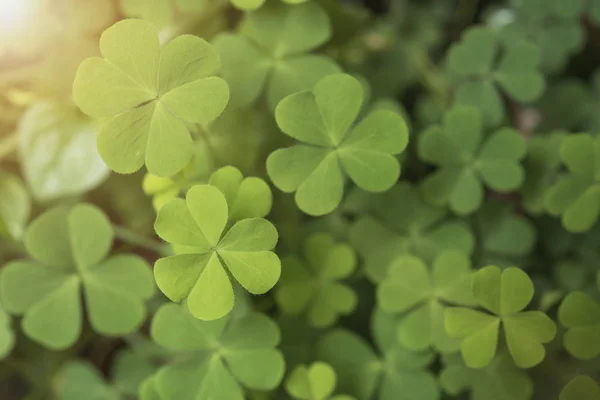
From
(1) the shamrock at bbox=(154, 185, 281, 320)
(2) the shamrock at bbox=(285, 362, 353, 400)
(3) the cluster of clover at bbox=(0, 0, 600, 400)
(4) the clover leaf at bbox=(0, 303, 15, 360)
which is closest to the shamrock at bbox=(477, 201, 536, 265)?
(3) the cluster of clover at bbox=(0, 0, 600, 400)

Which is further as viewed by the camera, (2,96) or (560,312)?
(2,96)

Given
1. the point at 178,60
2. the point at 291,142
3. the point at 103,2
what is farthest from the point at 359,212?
the point at 103,2

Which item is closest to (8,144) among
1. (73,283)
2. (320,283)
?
(73,283)

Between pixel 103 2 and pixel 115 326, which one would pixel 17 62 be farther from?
pixel 115 326

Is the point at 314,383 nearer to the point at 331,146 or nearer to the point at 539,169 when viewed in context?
the point at 331,146

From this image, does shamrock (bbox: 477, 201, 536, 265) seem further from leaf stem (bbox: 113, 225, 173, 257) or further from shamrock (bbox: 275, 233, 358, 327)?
leaf stem (bbox: 113, 225, 173, 257)

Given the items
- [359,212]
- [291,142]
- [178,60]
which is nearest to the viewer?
[178,60]
